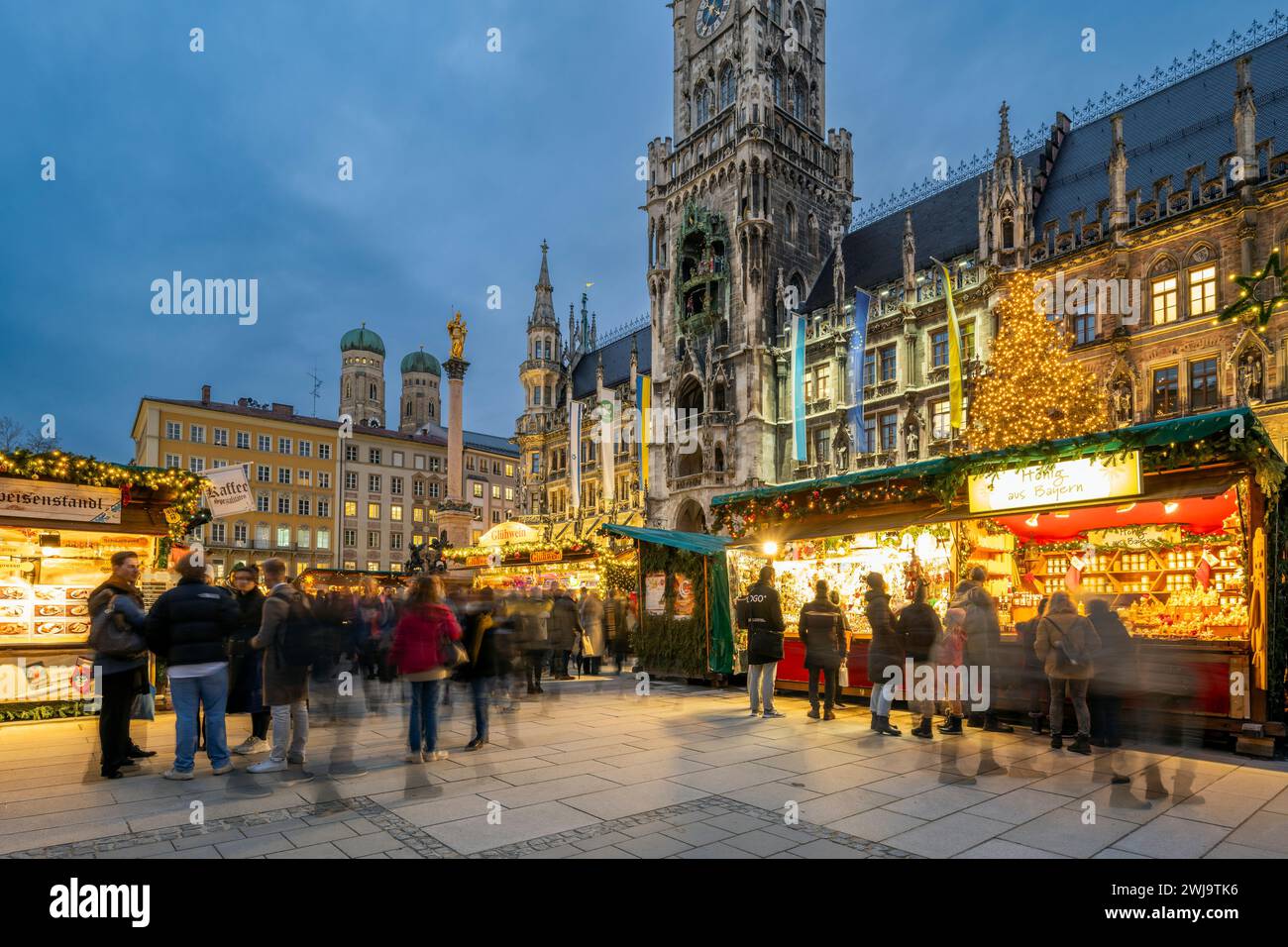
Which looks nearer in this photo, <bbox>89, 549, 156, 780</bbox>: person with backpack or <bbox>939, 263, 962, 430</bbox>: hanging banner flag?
<bbox>89, 549, 156, 780</bbox>: person with backpack

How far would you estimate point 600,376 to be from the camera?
5509cm

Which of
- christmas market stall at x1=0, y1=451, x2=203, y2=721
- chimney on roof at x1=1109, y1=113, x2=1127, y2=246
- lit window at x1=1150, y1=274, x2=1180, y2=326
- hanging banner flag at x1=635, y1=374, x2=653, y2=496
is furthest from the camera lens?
hanging banner flag at x1=635, y1=374, x2=653, y2=496

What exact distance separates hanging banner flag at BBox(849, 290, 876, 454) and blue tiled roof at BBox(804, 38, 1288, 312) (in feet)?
18.8

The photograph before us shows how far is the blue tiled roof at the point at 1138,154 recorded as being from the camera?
92.9ft

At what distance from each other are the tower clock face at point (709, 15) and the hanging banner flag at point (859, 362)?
23.6 metres

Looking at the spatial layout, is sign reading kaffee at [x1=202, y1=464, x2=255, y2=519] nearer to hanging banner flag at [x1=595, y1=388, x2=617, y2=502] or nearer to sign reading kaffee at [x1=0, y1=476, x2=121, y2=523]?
sign reading kaffee at [x1=0, y1=476, x2=121, y2=523]

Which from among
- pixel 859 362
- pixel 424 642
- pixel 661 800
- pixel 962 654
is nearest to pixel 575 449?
pixel 859 362

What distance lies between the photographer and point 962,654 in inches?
384

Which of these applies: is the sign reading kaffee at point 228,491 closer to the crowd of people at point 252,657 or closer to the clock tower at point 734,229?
the crowd of people at point 252,657

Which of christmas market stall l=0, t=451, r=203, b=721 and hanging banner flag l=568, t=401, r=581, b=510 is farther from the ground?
hanging banner flag l=568, t=401, r=581, b=510

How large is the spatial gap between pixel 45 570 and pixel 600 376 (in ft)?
144

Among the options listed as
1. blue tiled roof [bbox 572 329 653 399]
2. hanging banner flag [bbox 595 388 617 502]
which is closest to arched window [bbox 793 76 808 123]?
blue tiled roof [bbox 572 329 653 399]

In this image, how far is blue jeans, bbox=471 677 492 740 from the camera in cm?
906
